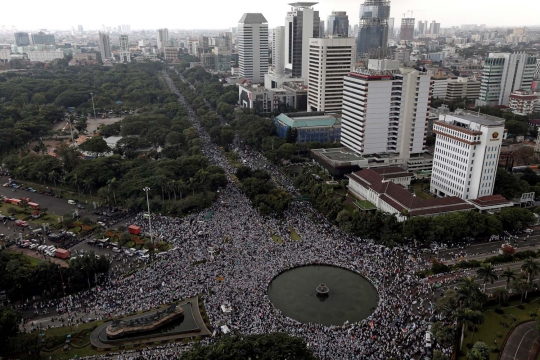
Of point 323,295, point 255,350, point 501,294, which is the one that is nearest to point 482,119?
point 501,294

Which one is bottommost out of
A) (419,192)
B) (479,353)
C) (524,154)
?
(419,192)

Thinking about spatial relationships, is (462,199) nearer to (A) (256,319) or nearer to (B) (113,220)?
(A) (256,319)

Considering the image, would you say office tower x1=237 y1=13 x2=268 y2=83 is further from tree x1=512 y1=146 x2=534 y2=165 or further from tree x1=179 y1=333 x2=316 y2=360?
tree x1=179 y1=333 x2=316 y2=360

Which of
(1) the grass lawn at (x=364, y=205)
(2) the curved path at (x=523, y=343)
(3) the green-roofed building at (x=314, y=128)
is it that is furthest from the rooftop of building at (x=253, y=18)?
(2) the curved path at (x=523, y=343)

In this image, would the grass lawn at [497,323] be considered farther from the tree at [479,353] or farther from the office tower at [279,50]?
the office tower at [279,50]

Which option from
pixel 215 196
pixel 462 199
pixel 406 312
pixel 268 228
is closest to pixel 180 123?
pixel 215 196

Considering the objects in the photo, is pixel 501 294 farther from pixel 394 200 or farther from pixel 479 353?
pixel 394 200

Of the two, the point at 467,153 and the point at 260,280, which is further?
the point at 467,153
